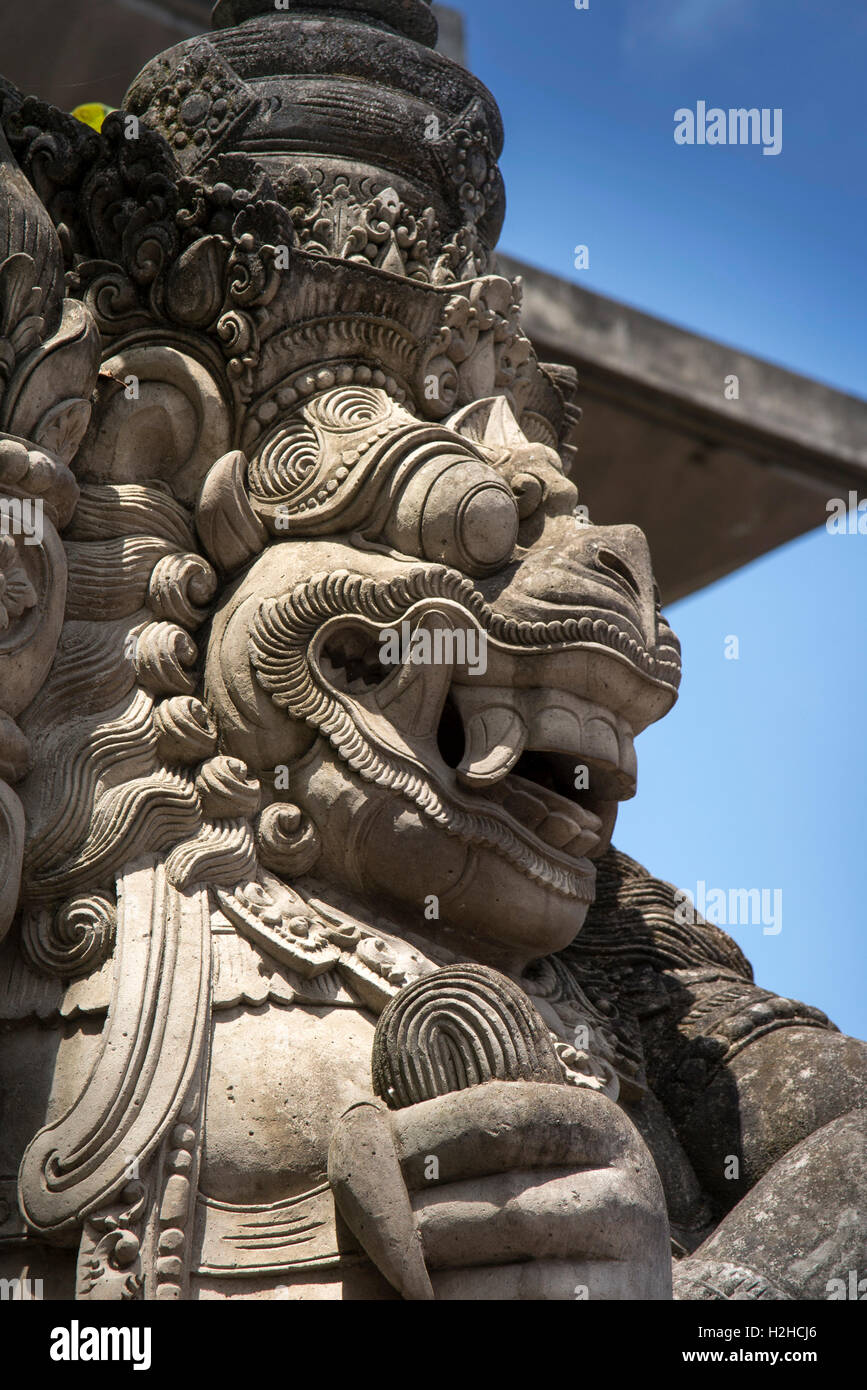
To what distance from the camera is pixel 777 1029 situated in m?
4.77

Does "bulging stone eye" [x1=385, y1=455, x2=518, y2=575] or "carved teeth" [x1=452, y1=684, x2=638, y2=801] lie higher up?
"bulging stone eye" [x1=385, y1=455, x2=518, y2=575]

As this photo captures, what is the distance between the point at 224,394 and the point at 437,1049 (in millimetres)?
1823

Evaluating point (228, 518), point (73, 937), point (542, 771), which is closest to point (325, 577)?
point (228, 518)

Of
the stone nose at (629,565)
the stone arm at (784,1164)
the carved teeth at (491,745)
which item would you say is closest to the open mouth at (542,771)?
the carved teeth at (491,745)

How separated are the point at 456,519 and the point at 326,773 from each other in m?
0.70

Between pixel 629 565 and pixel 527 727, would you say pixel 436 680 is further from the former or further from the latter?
pixel 629 565

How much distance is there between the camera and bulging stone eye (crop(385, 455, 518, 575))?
4.29 m

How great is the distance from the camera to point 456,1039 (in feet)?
12.0

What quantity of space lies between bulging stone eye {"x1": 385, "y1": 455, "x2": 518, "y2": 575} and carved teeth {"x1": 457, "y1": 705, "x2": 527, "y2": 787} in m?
0.37

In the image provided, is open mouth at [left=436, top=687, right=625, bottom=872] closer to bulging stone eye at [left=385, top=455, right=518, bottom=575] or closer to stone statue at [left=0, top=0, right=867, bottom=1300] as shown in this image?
stone statue at [left=0, top=0, right=867, bottom=1300]

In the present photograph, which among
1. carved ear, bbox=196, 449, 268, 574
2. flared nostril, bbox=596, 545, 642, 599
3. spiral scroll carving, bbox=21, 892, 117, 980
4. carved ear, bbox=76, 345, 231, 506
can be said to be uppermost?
carved ear, bbox=76, 345, 231, 506

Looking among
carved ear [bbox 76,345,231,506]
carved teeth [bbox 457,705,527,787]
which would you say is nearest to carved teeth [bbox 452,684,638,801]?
Answer: carved teeth [bbox 457,705,527,787]

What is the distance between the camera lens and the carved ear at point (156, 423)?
172 inches
